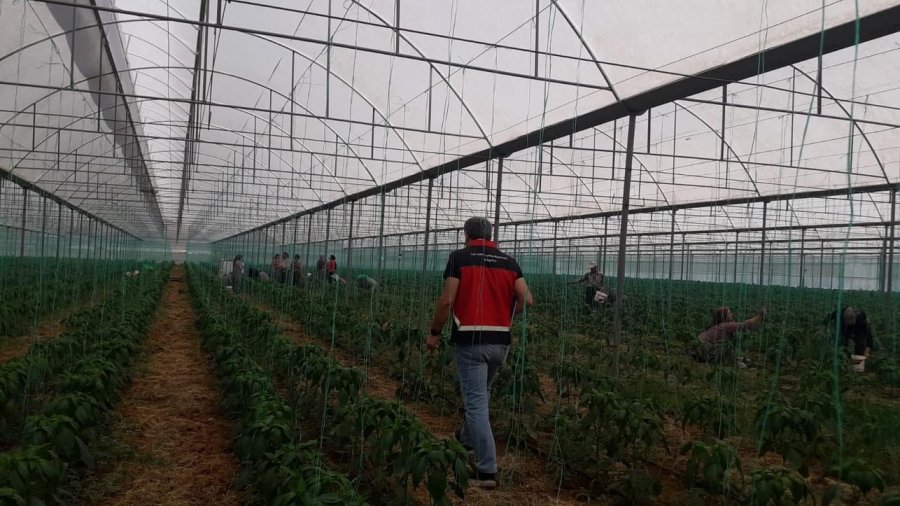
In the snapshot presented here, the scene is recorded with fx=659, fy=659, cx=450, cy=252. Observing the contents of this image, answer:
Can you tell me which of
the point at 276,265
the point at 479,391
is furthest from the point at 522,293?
the point at 276,265

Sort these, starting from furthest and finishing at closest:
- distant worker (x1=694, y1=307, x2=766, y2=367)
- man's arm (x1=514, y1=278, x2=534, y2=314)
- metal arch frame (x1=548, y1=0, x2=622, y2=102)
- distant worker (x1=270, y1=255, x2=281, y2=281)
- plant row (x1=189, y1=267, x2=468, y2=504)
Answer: distant worker (x1=270, y1=255, x2=281, y2=281) < distant worker (x1=694, y1=307, x2=766, y2=367) < metal arch frame (x1=548, y1=0, x2=622, y2=102) < man's arm (x1=514, y1=278, x2=534, y2=314) < plant row (x1=189, y1=267, x2=468, y2=504)

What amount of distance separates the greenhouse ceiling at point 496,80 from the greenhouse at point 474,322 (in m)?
0.05

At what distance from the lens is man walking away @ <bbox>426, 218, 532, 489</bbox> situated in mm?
4539

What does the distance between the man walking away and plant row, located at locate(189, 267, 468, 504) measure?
0.37m

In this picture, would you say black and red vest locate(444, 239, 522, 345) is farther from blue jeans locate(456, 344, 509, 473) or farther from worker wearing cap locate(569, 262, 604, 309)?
worker wearing cap locate(569, 262, 604, 309)

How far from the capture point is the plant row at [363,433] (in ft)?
12.4

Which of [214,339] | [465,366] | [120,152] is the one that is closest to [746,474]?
[465,366]

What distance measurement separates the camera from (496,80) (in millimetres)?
10844

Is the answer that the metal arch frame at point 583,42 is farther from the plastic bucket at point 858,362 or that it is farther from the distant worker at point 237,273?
the distant worker at point 237,273

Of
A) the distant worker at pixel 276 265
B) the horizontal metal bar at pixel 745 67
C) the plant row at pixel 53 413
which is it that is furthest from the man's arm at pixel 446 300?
the distant worker at pixel 276 265

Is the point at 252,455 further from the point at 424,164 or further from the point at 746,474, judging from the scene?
the point at 424,164

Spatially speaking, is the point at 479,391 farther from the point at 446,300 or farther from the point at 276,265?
the point at 276,265

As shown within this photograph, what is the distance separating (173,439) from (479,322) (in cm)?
310

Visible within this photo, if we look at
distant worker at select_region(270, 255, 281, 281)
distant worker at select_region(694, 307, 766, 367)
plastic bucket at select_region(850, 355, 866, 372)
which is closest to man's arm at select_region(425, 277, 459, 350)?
distant worker at select_region(694, 307, 766, 367)
